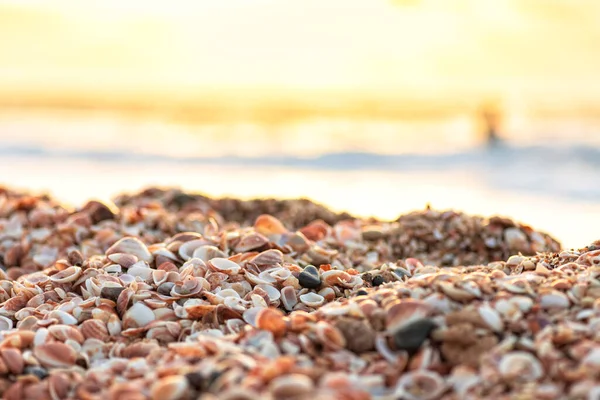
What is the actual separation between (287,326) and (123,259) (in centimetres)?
91

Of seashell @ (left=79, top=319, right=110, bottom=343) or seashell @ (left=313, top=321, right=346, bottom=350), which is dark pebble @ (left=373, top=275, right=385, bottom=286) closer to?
seashell @ (left=313, top=321, right=346, bottom=350)

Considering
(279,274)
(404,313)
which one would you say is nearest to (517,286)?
(404,313)

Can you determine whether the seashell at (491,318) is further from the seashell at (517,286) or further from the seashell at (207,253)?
the seashell at (207,253)

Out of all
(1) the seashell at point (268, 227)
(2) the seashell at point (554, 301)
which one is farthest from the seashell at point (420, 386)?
(1) the seashell at point (268, 227)

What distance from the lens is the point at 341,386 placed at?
1.40 meters

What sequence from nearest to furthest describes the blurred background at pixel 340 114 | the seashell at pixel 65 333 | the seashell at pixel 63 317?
the seashell at pixel 65 333
the seashell at pixel 63 317
the blurred background at pixel 340 114

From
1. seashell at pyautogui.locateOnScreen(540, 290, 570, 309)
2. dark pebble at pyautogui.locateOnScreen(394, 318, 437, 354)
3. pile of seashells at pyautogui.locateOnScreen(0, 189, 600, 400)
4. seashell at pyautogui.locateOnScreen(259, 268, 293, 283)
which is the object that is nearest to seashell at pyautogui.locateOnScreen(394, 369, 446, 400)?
pile of seashells at pyautogui.locateOnScreen(0, 189, 600, 400)

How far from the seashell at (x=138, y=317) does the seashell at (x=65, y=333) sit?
142mm

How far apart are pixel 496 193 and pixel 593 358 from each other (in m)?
5.78

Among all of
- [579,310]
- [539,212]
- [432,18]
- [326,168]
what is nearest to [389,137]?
[432,18]

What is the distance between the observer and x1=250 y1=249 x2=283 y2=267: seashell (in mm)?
2441

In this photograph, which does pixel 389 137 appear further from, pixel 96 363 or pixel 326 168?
pixel 96 363

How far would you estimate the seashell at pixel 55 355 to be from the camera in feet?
5.90

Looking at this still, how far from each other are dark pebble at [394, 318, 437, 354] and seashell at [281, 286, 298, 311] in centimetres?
59
